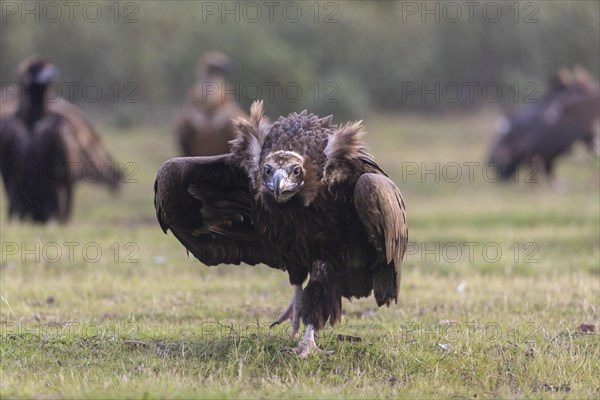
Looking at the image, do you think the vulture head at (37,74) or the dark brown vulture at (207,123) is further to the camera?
the dark brown vulture at (207,123)

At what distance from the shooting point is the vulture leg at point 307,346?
226 inches

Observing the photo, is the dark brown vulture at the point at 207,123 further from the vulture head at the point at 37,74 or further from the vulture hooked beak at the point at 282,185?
the vulture hooked beak at the point at 282,185

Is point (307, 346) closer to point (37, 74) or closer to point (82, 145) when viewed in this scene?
point (82, 145)

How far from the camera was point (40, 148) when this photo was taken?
12.6 meters

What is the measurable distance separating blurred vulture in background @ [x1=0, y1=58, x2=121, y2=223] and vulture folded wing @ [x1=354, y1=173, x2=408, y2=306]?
774 cm

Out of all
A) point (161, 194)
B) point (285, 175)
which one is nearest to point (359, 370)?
point (285, 175)

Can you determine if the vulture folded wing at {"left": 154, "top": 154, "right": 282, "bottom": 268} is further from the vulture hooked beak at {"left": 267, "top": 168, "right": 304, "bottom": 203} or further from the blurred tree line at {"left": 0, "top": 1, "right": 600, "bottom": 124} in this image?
the blurred tree line at {"left": 0, "top": 1, "right": 600, "bottom": 124}

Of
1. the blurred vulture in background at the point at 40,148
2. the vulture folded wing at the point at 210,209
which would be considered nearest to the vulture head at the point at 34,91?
the blurred vulture in background at the point at 40,148

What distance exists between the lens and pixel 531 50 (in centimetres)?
3030

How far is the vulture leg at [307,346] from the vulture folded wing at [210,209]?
0.57 meters

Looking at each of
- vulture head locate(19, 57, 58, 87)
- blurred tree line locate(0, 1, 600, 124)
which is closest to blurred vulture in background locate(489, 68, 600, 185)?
blurred tree line locate(0, 1, 600, 124)

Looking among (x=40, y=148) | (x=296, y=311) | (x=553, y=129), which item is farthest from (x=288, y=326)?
(x=553, y=129)

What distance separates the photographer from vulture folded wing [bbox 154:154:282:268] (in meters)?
6.10

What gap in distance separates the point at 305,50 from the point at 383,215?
83.0 ft
